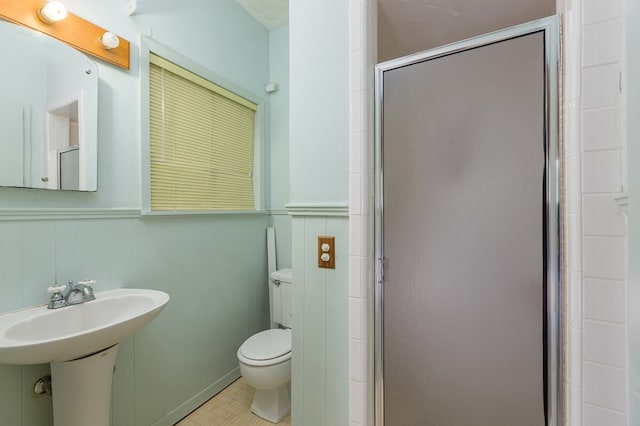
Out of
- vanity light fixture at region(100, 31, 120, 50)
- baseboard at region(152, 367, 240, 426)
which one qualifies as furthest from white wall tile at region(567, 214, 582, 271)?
baseboard at region(152, 367, 240, 426)

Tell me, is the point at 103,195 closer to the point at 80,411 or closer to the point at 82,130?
the point at 82,130

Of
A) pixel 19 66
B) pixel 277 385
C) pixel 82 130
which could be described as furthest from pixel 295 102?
pixel 277 385

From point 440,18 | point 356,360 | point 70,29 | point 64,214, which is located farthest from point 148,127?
point 440,18

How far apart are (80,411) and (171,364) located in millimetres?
569

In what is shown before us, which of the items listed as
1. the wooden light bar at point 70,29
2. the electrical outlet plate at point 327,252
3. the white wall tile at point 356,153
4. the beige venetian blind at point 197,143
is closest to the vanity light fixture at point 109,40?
the wooden light bar at point 70,29

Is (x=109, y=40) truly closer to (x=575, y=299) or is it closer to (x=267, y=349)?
(x=267, y=349)

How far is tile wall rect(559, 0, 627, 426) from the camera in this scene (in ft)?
2.37

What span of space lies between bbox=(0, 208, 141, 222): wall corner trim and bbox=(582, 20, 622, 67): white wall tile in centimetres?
188

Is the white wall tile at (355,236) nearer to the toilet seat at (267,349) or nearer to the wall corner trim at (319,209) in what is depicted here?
the wall corner trim at (319,209)

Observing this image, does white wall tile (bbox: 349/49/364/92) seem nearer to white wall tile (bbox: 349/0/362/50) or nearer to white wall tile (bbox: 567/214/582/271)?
white wall tile (bbox: 349/0/362/50)

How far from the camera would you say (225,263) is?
204cm

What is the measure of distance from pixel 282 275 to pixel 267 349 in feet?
1.89

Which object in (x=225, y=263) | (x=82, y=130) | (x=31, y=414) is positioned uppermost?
(x=82, y=130)

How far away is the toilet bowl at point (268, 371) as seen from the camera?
1576 millimetres
